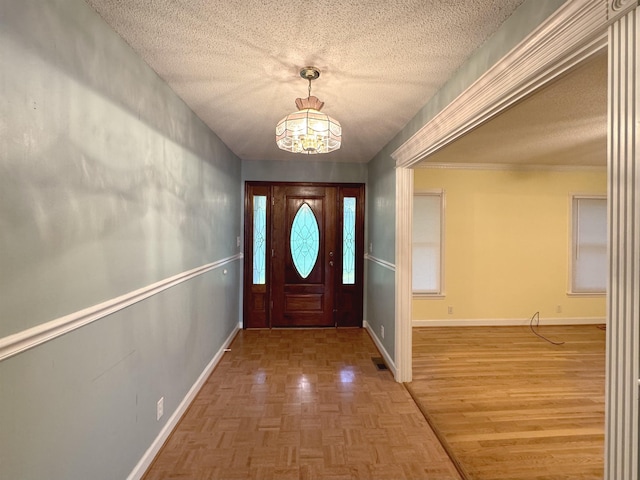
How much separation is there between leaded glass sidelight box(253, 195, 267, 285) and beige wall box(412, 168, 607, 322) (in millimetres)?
2279

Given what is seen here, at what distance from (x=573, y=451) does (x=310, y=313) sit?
9.61ft

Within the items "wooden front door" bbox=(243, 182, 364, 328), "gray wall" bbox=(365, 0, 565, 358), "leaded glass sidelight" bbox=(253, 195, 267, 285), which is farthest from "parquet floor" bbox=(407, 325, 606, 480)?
"leaded glass sidelight" bbox=(253, 195, 267, 285)

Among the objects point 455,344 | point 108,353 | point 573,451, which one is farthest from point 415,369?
point 108,353

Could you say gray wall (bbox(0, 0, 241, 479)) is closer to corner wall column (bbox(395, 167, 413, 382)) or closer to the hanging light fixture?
the hanging light fixture

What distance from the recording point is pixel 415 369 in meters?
2.96

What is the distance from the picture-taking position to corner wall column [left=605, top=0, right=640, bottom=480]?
0.78 metres

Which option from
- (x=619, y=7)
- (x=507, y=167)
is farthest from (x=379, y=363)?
(x=507, y=167)

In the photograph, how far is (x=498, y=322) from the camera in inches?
168

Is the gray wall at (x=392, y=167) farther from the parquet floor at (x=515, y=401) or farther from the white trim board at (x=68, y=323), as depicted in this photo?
the white trim board at (x=68, y=323)

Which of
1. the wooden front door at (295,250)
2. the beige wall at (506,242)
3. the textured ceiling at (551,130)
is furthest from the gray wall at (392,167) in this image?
the beige wall at (506,242)

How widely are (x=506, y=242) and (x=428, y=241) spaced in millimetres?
1153

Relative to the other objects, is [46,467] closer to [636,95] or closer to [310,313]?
[636,95]

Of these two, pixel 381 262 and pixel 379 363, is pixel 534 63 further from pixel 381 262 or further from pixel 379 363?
pixel 379 363

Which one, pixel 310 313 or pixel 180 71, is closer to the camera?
A: pixel 180 71
